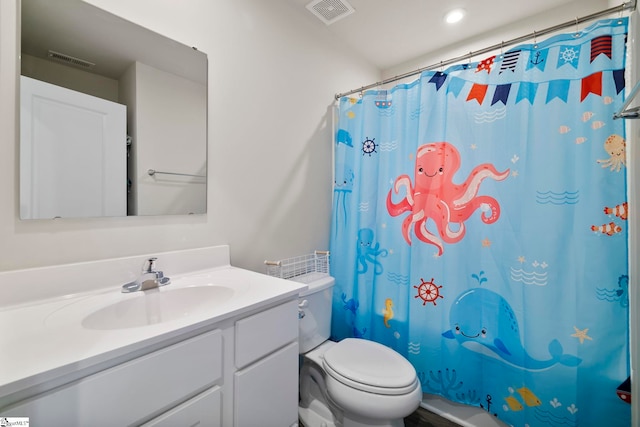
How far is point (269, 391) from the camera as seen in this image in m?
0.95

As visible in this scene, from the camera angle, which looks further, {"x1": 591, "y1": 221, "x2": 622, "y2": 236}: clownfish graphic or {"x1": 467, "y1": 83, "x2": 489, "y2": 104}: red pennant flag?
{"x1": 467, "y1": 83, "x2": 489, "y2": 104}: red pennant flag

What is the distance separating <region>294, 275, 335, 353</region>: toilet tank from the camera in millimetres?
1446

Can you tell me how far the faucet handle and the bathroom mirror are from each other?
211mm

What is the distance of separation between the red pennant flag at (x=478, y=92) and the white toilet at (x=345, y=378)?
50.3 inches

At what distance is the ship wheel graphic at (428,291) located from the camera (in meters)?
1.49

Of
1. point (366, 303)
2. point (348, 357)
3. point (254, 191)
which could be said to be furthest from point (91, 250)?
point (366, 303)

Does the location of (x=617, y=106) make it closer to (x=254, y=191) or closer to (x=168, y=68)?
(x=254, y=191)

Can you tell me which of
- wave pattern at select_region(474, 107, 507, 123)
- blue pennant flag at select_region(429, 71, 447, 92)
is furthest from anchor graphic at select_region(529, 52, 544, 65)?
blue pennant flag at select_region(429, 71, 447, 92)

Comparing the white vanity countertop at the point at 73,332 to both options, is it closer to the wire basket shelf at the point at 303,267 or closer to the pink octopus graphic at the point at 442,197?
the wire basket shelf at the point at 303,267

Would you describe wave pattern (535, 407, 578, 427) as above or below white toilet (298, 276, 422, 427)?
below

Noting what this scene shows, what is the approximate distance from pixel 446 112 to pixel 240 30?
121cm

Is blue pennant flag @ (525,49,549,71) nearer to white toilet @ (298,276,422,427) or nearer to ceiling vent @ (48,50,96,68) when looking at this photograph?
white toilet @ (298,276,422,427)

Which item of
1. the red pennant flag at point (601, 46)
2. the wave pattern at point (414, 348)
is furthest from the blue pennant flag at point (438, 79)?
the wave pattern at point (414, 348)

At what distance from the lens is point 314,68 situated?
1.85m
